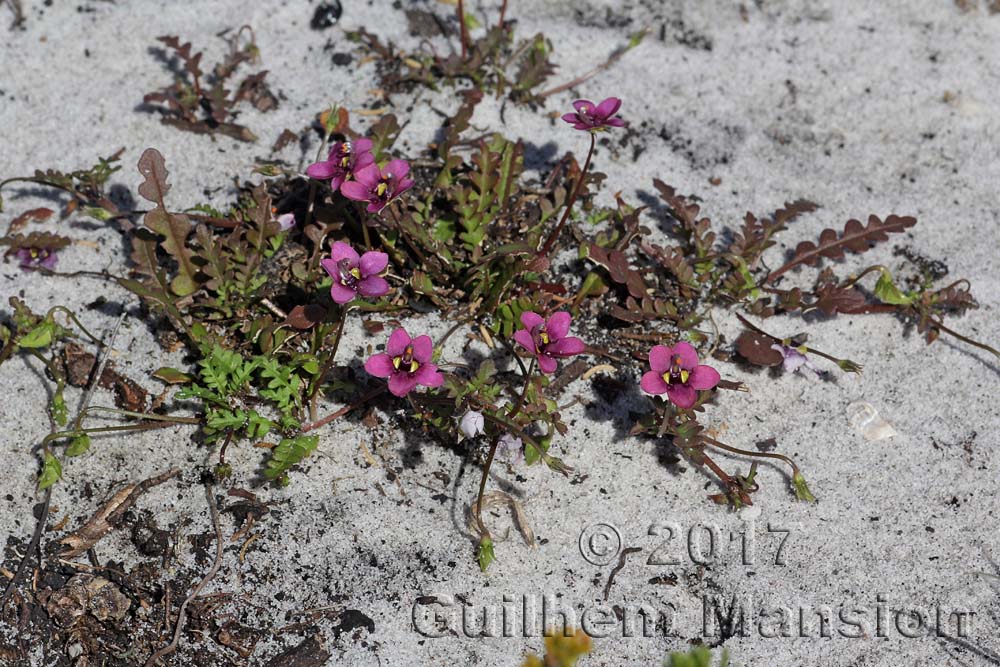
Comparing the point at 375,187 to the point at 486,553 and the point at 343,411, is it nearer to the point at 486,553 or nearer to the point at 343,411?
the point at 343,411

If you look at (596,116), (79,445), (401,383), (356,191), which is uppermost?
(596,116)

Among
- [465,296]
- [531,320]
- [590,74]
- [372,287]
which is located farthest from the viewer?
[590,74]

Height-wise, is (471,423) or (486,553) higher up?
(471,423)

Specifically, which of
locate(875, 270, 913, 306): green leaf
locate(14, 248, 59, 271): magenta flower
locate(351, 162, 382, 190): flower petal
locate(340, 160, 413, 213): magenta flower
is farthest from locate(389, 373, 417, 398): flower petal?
locate(875, 270, 913, 306): green leaf

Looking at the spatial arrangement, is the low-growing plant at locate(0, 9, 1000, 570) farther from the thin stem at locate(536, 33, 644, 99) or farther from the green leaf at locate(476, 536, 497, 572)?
the thin stem at locate(536, 33, 644, 99)

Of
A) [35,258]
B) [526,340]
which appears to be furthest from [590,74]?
[35,258]

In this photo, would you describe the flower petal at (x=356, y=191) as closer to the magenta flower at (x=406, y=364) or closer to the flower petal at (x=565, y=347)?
the magenta flower at (x=406, y=364)

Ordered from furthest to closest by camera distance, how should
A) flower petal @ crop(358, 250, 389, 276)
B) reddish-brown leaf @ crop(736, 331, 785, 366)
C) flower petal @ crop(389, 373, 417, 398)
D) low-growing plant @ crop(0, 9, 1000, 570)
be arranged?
reddish-brown leaf @ crop(736, 331, 785, 366) → low-growing plant @ crop(0, 9, 1000, 570) → flower petal @ crop(358, 250, 389, 276) → flower petal @ crop(389, 373, 417, 398)
